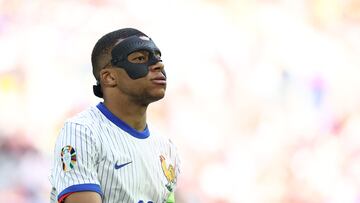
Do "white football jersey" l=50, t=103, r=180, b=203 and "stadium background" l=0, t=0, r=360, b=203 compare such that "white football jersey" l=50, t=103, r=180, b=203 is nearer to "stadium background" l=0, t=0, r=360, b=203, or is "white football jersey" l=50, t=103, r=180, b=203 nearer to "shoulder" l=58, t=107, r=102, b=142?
"shoulder" l=58, t=107, r=102, b=142

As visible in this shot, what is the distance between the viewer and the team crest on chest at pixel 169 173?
334 cm

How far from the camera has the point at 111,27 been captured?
25.1 ft

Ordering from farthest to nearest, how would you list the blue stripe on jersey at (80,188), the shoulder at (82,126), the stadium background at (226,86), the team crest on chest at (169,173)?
the stadium background at (226,86), the team crest on chest at (169,173), the shoulder at (82,126), the blue stripe on jersey at (80,188)

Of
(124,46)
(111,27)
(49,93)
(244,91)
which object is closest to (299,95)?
(244,91)

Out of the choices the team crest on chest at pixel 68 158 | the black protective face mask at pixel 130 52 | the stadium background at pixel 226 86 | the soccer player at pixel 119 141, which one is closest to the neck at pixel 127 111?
the soccer player at pixel 119 141

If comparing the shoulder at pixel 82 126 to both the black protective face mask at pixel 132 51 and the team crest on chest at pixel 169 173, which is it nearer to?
the black protective face mask at pixel 132 51

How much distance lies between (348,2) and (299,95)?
1088 mm

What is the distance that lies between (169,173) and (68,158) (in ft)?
1.87

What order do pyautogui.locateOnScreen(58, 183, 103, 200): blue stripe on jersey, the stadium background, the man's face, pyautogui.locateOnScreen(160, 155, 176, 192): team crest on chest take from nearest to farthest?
pyautogui.locateOnScreen(58, 183, 103, 200): blue stripe on jersey, the man's face, pyautogui.locateOnScreen(160, 155, 176, 192): team crest on chest, the stadium background

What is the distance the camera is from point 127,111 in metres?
3.26

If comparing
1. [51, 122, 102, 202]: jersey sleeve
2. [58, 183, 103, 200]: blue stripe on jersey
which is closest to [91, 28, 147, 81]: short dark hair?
Result: [51, 122, 102, 202]: jersey sleeve

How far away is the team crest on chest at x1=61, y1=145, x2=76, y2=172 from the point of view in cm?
296

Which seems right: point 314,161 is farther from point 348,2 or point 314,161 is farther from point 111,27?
point 111,27

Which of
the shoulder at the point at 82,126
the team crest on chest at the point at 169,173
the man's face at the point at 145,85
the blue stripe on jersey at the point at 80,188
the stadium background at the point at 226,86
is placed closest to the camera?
the blue stripe on jersey at the point at 80,188
